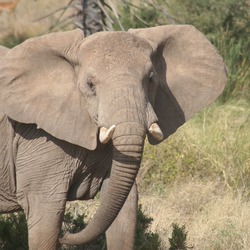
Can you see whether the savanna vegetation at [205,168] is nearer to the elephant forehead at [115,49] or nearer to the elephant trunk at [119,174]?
the elephant trunk at [119,174]

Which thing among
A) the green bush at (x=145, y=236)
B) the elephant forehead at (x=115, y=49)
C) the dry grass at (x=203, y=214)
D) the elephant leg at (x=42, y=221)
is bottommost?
the dry grass at (x=203, y=214)

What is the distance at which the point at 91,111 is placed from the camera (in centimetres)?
547

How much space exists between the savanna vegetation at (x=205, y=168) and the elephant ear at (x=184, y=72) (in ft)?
4.24

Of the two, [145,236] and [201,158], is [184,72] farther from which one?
[201,158]

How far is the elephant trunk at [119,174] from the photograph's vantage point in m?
5.05

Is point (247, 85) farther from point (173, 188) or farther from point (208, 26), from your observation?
point (173, 188)

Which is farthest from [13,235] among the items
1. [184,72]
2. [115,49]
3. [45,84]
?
[115,49]

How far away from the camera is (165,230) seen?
7.75 metres

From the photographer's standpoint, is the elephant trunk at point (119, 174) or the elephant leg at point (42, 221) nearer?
the elephant trunk at point (119, 174)

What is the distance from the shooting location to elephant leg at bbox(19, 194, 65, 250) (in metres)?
5.86

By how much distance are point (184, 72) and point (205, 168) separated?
3152 millimetres

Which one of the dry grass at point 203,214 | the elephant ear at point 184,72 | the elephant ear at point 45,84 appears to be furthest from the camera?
the dry grass at point 203,214

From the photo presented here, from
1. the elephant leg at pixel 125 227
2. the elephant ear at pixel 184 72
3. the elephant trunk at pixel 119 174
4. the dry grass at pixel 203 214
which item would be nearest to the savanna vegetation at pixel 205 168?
the dry grass at pixel 203 214

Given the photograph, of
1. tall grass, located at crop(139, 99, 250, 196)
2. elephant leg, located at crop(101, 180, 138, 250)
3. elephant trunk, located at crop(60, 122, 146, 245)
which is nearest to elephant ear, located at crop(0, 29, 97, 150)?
elephant trunk, located at crop(60, 122, 146, 245)
